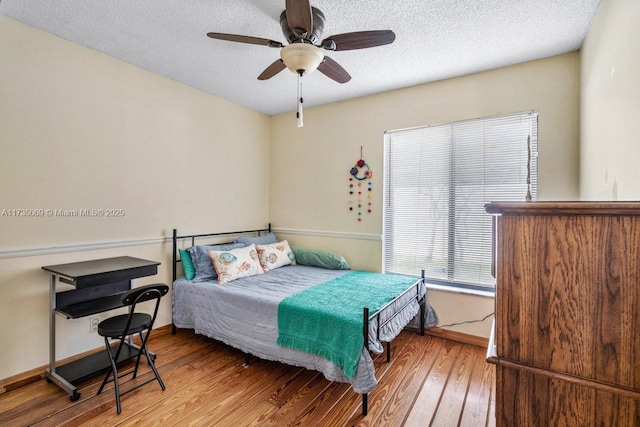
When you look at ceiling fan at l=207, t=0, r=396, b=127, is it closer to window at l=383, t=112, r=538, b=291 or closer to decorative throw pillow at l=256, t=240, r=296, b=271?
window at l=383, t=112, r=538, b=291

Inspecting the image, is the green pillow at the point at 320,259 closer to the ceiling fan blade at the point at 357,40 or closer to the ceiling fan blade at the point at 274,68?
the ceiling fan blade at the point at 274,68

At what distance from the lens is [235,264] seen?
10.1 feet

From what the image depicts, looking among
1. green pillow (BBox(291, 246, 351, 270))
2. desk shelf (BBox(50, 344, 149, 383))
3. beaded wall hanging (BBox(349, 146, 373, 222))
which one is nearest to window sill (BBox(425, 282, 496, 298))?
green pillow (BBox(291, 246, 351, 270))

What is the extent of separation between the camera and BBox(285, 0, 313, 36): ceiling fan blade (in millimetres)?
1538

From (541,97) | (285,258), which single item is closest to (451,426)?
(285,258)

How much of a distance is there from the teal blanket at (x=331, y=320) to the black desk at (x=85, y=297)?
1225 mm

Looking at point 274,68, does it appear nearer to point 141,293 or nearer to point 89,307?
point 141,293

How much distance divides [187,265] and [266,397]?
1.55 m

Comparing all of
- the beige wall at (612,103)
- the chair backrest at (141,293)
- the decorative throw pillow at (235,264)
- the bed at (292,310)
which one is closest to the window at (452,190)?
the bed at (292,310)

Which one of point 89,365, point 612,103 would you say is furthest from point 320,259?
point 612,103

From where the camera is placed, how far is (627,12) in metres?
1.47

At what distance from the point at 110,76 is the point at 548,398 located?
11.7 feet

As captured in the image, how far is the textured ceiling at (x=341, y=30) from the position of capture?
198 cm

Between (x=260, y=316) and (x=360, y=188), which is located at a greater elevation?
(x=360, y=188)
